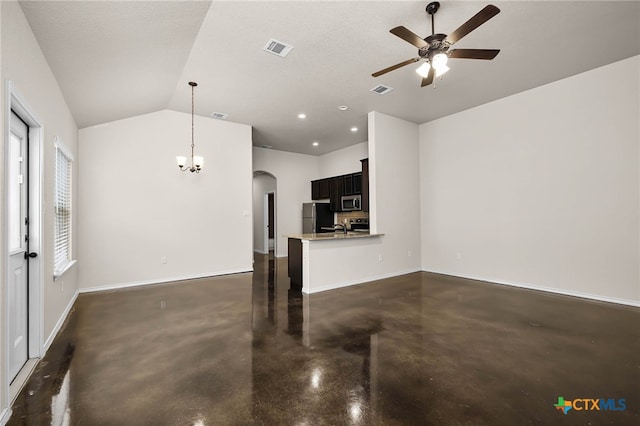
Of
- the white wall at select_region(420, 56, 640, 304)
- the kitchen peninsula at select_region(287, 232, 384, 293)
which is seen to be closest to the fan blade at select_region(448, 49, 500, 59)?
the white wall at select_region(420, 56, 640, 304)

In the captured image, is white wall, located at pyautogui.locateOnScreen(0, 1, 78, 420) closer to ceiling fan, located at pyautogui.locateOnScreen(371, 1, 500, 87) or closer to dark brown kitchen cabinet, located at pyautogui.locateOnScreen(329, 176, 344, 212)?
ceiling fan, located at pyautogui.locateOnScreen(371, 1, 500, 87)

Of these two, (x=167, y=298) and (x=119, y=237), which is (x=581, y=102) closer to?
(x=167, y=298)

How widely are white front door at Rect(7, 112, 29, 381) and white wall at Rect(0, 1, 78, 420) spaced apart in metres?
0.16

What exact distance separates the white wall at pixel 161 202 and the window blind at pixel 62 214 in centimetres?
70

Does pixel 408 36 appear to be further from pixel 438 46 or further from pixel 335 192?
pixel 335 192

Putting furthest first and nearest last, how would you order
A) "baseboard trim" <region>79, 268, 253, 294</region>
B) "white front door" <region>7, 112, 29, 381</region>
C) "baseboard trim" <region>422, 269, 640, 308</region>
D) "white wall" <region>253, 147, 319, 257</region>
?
"white wall" <region>253, 147, 319, 257</region> → "baseboard trim" <region>79, 268, 253, 294</region> → "baseboard trim" <region>422, 269, 640, 308</region> → "white front door" <region>7, 112, 29, 381</region>

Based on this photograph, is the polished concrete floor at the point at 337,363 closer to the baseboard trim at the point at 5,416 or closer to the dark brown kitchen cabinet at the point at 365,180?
the baseboard trim at the point at 5,416

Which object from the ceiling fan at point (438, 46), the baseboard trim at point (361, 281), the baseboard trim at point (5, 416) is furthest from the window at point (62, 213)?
the ceiling fan at point (438, 46)

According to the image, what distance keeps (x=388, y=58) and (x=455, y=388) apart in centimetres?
358

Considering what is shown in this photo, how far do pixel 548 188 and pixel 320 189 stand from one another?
5523 mm

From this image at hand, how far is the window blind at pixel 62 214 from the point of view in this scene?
345 cm

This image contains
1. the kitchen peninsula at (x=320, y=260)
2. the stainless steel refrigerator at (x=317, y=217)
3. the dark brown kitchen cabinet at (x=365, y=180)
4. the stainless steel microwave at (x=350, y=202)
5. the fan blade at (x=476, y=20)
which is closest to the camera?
the fan blade at (x=476, y=20)

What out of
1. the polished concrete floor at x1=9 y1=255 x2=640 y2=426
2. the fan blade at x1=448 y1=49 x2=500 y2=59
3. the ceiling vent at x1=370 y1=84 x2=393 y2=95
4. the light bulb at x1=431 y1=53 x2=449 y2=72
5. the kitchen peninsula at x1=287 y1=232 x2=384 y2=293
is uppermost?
the ceiling vent at x1=370 y1=84 x2=393 y2=95

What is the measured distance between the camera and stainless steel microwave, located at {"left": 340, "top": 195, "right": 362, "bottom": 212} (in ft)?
24.4
